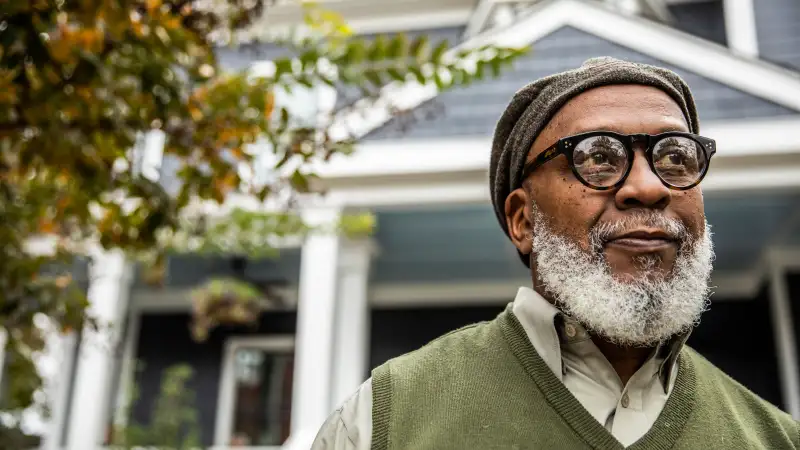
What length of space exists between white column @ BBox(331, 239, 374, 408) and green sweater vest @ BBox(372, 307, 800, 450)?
5.67m

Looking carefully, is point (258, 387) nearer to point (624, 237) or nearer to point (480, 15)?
point (480, 15)

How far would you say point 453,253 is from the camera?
8047mm

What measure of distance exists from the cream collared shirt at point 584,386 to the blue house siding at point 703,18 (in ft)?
25.4

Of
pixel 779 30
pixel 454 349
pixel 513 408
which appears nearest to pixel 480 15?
pixel 779 30

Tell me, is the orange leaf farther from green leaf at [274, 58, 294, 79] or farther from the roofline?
the roofline

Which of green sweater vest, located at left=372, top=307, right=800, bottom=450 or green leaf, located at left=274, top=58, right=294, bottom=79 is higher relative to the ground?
green leaf, located at left=274, top=58, right=294, bottom=79

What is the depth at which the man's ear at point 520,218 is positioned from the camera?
4.93ft

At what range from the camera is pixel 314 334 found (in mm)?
5938

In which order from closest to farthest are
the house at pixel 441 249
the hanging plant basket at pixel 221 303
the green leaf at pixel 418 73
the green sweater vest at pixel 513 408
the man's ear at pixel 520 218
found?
the green sweater vest at pixel 513 408, the man's ear at pixel 520 218, the green leaf at pixel 418 73, the house at pixel 441 249, the hanging plant basket at pixel 221 303

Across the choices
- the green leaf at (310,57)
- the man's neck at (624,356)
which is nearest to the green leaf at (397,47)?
A: the green leaf at (310,57)

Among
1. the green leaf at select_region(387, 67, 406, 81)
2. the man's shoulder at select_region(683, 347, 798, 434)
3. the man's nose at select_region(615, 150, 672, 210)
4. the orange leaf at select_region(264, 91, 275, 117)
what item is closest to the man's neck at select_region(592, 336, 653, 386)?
the man's shoulder at select_region(683, 347, 798, 434)

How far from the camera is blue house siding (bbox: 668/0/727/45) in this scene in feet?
27.1

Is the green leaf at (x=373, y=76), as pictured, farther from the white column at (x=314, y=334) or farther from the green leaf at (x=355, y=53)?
the white column at (x=314, y=334)

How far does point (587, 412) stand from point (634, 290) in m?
0.23
